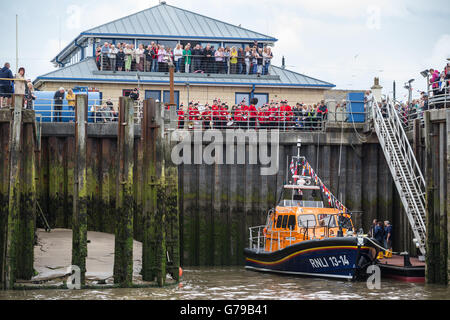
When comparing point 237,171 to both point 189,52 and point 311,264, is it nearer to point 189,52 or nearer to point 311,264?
point 311,264

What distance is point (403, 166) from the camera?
2661cm

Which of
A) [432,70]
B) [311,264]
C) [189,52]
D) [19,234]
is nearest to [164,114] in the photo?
[19,234]

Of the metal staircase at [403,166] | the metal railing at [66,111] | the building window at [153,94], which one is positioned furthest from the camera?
the building window at [153,94]

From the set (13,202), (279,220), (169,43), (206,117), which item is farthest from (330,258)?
(169,43)

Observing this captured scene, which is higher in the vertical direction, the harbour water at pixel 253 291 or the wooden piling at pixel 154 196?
the wooden piling at pixel 154 196

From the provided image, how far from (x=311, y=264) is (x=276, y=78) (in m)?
13.6

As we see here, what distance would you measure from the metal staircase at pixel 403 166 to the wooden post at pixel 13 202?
435 inches

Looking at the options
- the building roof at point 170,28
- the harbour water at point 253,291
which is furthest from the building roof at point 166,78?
the harbour water at point 253,291

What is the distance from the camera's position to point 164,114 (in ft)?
71.8

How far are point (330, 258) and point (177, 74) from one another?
552 inches

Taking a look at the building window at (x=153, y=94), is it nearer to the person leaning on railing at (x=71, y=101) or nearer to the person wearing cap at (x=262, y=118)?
the person leaning on railing at (x=71, y=101)

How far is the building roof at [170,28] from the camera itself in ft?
121

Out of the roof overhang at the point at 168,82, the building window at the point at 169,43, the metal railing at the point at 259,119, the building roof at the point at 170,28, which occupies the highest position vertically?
the building roof at the point at 170,28
